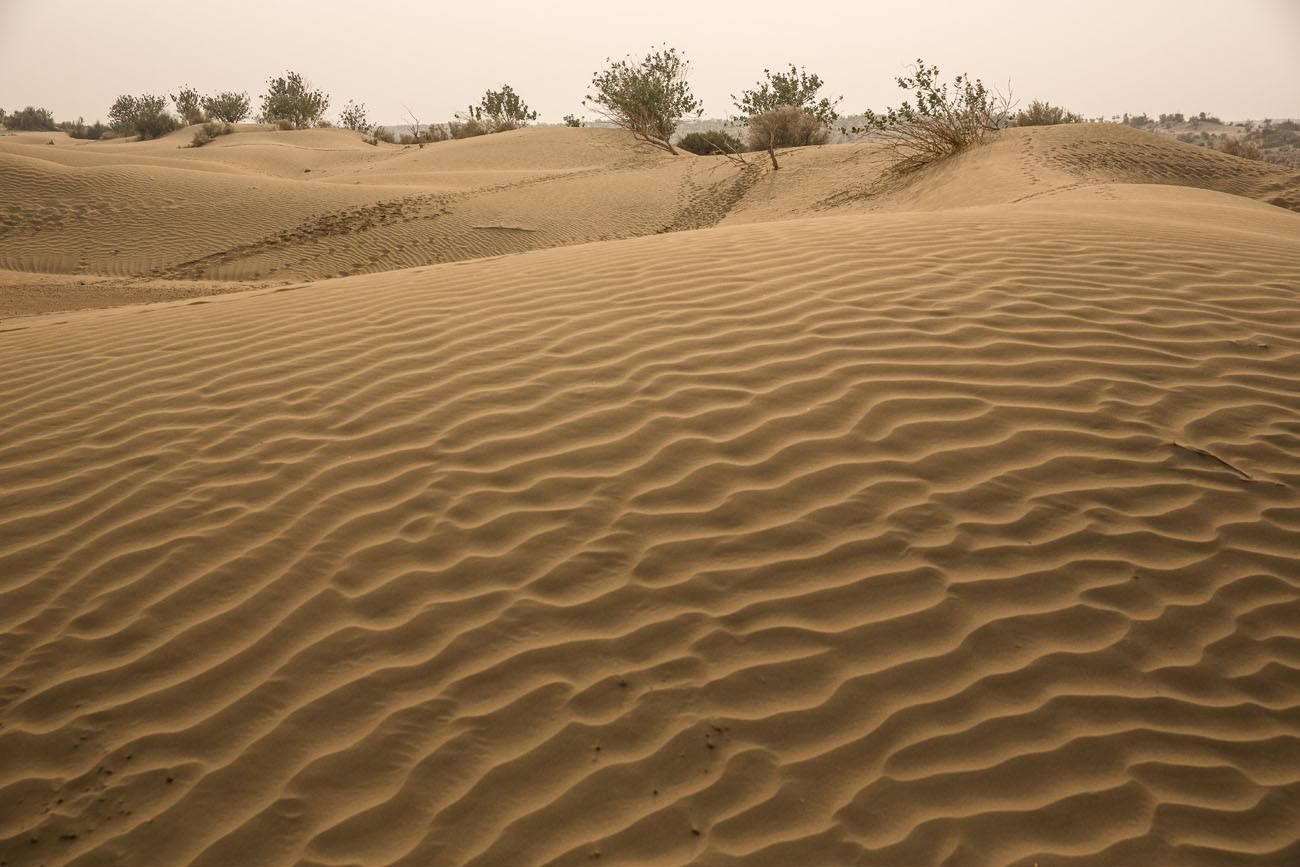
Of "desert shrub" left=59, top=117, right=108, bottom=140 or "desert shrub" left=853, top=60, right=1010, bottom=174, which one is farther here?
"desert shrub" left=59, top=117, right=108, bottom=140

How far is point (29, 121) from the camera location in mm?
43906

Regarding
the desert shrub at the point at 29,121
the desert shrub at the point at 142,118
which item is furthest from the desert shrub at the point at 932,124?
the desert shrub at the point at 29,121

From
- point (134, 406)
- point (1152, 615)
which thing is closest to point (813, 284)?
point (1152, 615)

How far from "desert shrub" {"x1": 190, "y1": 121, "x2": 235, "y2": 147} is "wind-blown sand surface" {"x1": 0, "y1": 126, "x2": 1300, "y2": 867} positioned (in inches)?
1130

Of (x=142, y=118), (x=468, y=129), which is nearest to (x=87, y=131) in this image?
(x=142, y=118)

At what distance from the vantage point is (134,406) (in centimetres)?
420

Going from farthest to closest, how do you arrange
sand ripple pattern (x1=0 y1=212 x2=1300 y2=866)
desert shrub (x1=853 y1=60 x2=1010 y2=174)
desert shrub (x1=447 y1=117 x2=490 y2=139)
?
1. desert shrub (x1=447 y1=117 x2=490 y2=139)
2. desert shrub (x1=853 y1=60 x2=1010 y2=174)
3. sand ripple pattern (x1=0 y1=212 x2=1300 y2=866)

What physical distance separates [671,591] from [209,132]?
113 ft

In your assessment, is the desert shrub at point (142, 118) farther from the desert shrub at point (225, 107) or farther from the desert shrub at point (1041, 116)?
the desert shrub at point (1041, 116)

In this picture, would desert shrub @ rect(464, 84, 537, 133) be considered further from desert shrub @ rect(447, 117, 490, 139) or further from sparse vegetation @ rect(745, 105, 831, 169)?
sparse vegetation @ rect(745, 105, 831, 169)

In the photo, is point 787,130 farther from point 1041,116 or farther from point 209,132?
point 209,132

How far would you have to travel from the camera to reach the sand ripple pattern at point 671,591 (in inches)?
92.0

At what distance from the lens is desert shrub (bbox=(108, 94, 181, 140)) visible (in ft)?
118

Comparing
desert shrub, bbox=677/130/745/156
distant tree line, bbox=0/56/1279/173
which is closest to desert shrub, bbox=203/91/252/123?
distant tree line, bbox=0/56/1279/173
